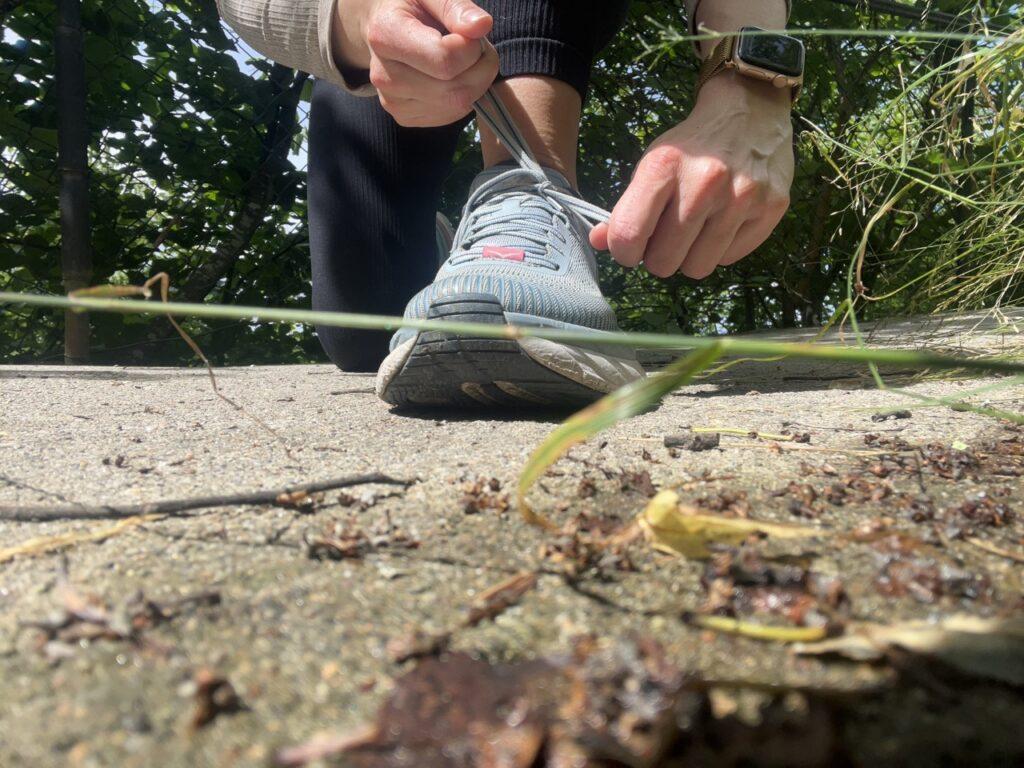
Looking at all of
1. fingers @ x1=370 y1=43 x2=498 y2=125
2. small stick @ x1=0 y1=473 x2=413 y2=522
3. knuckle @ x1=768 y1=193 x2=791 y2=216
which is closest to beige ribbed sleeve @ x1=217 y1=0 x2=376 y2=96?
fingers @ x1=370 y1=43 x2=498 y2=125

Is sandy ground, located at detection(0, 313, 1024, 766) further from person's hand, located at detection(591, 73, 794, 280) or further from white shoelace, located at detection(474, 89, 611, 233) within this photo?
white shoelace, located at detection(474, 89, 611, 233)

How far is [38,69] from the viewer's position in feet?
10.3

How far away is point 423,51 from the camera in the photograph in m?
1.22

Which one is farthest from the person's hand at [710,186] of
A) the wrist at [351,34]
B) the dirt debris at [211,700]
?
the dirt debris at [211,700]

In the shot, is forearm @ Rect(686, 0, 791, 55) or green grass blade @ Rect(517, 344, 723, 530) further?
forearm @ Rect(686, 0, 791, 55)

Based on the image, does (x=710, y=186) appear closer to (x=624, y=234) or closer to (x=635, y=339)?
(x=624, y=234)

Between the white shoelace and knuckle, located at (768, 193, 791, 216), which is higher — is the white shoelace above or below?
above

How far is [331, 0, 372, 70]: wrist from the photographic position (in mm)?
1396

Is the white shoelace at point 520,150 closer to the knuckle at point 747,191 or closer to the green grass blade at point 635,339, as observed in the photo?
the knuckle at point 747,191

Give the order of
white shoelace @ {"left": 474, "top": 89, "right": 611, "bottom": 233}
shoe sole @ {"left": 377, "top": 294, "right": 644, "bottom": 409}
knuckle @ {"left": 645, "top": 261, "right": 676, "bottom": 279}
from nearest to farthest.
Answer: shoe sole @ {"left": 377, "top": 294, "right": 644, "bottom": 409} < knuckle @ {"left": 645, "top": 261, "right": 676, "bottom": 279} < white shoelace @ {"left": 474, "top": 89, "right": 611, "bottom": 233}

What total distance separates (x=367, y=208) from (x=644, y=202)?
1276 millimetres

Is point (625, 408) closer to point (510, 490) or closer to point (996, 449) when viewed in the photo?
point (510, 490)

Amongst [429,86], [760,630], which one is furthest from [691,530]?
[429,86]

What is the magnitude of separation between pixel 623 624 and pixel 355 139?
204 centimetres
